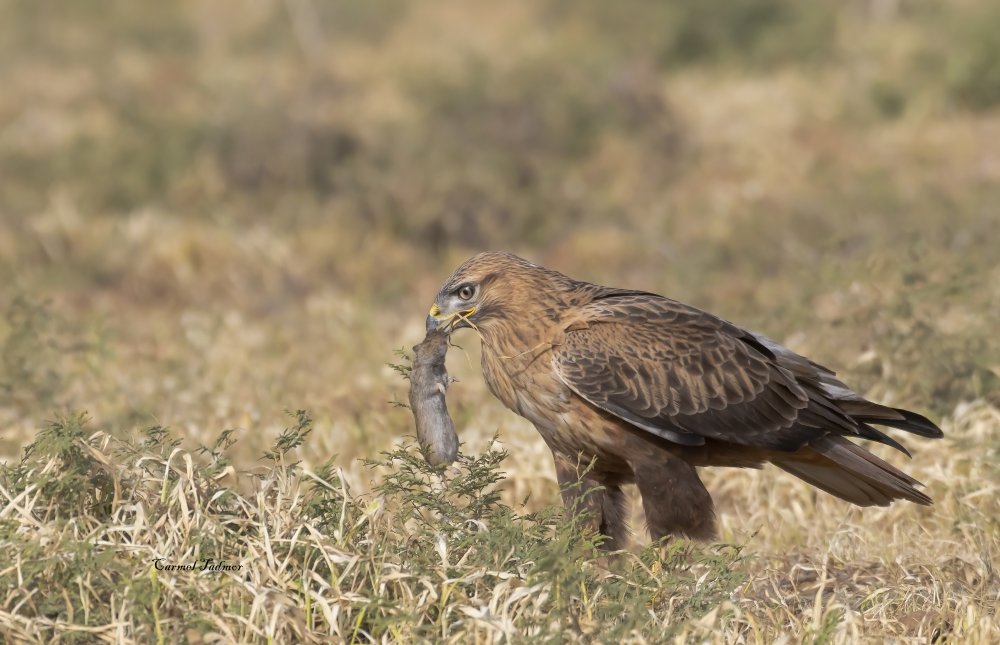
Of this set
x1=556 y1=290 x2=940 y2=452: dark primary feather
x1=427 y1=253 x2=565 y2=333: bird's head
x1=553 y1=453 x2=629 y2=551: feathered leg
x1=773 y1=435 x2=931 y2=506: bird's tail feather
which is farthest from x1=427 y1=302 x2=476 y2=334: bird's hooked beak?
x1=773 y1=435 x2=931 y2=506: bird's tail feather

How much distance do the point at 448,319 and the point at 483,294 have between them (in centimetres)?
16

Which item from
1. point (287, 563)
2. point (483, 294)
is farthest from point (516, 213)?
point (287, 563)

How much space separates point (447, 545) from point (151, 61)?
1470 centimetres

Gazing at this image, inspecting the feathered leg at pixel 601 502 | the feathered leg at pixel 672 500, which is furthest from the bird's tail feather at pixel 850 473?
the feathered leg at pixel 601 502

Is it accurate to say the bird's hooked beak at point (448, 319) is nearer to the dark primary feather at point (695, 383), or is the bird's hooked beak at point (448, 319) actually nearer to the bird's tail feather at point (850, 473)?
the dark primary feather at point (695, 383)

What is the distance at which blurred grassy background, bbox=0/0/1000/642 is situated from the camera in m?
6.49

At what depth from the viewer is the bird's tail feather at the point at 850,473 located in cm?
503

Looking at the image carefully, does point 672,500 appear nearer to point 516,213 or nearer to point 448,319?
point 448,319

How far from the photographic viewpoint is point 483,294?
5109 millimetres

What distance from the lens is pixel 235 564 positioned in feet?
13.4

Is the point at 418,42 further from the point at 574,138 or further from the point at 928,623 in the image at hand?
the point at 928,623
